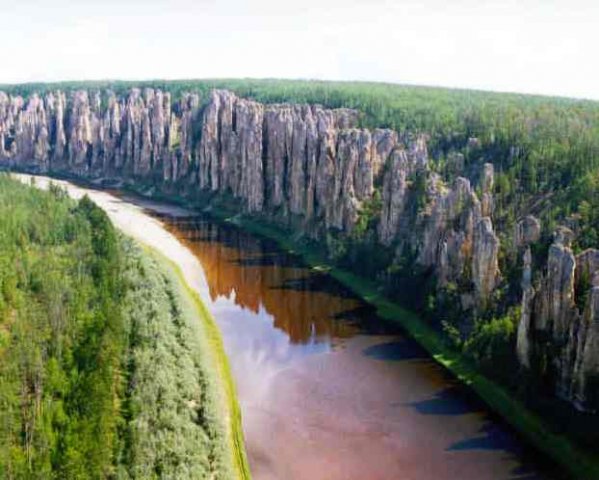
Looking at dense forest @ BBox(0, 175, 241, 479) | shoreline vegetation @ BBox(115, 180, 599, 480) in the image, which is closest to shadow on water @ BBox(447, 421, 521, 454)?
shoreline vegetation @ BBox(115, 180, 599, 480)

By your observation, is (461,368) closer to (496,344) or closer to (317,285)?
(496,344)

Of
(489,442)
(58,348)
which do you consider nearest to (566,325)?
(489,442)

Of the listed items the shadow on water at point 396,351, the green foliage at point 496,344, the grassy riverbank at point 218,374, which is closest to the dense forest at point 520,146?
the green foliage at point 496,344

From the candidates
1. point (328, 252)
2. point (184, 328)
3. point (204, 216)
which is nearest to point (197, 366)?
point (184, 328)

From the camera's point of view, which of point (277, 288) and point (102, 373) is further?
point (277, 288)

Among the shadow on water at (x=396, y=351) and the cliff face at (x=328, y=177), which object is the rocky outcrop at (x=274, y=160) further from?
the shadow on water at (x=396, y=351)

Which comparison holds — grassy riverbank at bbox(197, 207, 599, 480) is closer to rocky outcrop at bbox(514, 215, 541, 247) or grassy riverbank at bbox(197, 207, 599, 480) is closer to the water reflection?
the water reflection
